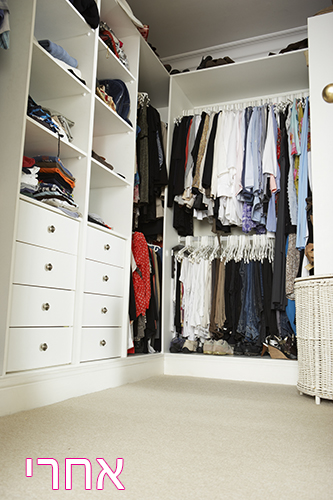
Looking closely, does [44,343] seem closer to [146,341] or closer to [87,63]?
[146,341]

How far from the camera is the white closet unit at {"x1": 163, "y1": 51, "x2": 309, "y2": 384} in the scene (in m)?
3.11

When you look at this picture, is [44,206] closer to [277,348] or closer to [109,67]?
[109,67]

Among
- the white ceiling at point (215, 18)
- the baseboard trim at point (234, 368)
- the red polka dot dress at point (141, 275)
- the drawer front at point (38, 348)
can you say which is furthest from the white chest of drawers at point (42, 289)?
the white ceiling at point (215, 18)

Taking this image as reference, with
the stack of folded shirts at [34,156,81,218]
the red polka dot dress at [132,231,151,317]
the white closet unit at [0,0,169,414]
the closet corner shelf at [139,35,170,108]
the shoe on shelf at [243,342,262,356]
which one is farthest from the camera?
the closet corner shelf at [139,35,170,108]

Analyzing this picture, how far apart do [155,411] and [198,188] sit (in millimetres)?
2043

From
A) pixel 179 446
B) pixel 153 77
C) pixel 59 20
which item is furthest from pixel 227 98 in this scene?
pixel 179 446

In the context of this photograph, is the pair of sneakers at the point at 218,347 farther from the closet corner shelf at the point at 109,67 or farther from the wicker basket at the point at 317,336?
the closet corner shelf at the point at 109,67

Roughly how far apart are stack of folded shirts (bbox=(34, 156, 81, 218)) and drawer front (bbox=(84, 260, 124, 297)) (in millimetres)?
334

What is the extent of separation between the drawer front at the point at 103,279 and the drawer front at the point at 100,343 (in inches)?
9.0

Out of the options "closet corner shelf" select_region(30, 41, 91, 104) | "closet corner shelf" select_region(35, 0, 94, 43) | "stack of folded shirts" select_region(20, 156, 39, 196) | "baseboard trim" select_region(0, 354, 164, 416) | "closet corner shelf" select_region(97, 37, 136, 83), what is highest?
"closet corner shelf" select_region(97, 37, 136, 83)

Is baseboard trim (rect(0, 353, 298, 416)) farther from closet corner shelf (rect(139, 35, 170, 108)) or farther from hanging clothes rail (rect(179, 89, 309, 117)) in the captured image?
closet corner shelf (rect(139, 35, 170, 108))

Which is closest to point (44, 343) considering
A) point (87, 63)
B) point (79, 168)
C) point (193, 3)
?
point (79, 168)

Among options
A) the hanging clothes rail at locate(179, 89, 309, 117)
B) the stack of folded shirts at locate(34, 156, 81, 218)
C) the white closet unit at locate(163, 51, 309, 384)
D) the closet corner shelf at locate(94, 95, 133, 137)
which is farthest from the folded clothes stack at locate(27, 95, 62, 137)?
the hanging clothes rail at locate(179, 89, 309, 117)

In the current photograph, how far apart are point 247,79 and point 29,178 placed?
8.02ft
